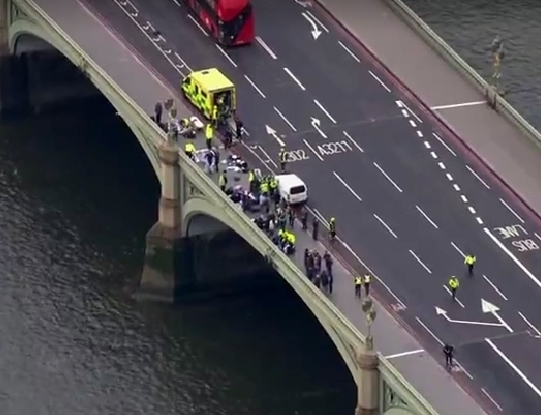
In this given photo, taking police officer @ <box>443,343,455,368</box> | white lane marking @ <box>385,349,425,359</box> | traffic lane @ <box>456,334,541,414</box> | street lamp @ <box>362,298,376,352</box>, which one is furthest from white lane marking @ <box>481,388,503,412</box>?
street lamp @ <box>362,298,376,352</box>

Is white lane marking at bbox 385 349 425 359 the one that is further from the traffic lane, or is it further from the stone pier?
the traffic lane

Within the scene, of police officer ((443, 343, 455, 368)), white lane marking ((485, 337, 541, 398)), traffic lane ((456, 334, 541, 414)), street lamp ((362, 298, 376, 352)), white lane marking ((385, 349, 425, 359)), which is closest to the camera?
traffic lane ((456, 334, 541, 414))

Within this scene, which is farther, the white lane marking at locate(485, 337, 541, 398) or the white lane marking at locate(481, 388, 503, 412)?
the white lane marking at locate(485, 337, 541, 398)

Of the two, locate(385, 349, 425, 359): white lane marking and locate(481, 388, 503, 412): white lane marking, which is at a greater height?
locate(385, 349, 425, 359): white lane marking

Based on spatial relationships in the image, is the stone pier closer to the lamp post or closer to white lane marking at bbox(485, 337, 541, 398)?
the lamp post

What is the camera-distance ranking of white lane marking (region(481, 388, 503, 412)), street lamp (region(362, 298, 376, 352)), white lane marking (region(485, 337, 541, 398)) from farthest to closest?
street lamp (region(362, 298, 376, 352)) → white lane marking (region(485, 337, 541, 398)) → white lane marking (region(481, 388, 503, 412))

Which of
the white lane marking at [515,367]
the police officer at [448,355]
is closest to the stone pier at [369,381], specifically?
the police officer at [448,355]

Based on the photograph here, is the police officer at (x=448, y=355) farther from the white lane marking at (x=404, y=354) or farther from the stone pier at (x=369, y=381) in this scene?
the stone pier at (x=369, y=381)

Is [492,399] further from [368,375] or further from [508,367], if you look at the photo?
[368,375]
